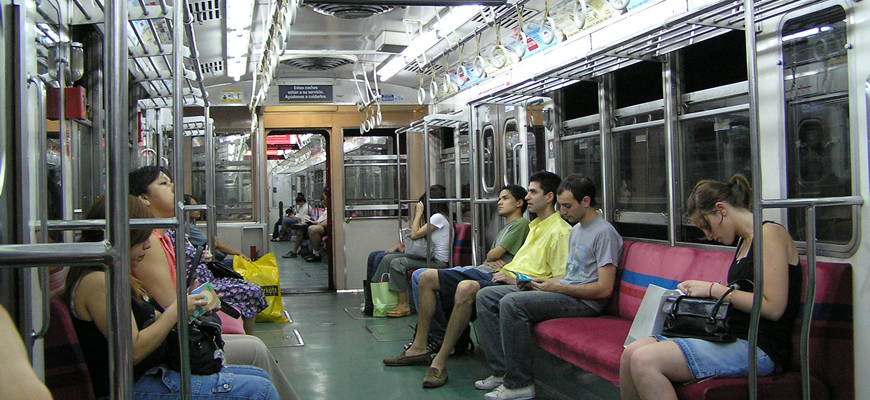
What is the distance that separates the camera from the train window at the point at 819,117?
310 cm

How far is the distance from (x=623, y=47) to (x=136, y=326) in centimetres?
281

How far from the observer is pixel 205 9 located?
17.4ft

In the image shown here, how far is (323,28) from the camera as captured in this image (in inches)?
273

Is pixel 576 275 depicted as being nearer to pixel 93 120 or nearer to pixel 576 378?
pixel 576 378

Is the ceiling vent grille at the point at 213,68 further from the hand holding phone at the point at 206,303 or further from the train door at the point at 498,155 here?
the hand holding phone at the point at 206,303

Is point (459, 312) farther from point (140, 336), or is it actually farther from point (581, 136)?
point (140, 336)

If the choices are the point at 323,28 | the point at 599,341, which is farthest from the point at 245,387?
the point at 323,28

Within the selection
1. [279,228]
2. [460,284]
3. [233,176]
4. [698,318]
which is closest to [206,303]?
[698,318]

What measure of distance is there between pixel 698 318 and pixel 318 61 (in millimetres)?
6033

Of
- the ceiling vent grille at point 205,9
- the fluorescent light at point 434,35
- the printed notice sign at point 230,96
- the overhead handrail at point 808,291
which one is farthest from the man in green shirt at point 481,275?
the printed notice sign at point 230,96

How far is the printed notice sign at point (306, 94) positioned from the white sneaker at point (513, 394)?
19.0 feet

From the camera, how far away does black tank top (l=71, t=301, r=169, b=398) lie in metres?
2.41

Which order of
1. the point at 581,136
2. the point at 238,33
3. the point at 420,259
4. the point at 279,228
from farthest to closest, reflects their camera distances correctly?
1. the point at 279,228
2. the point at 420,259
3. the point at 238,33
4. the point at 581,136

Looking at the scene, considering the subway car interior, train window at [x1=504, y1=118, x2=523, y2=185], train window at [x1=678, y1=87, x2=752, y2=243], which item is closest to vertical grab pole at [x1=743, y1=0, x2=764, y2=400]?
the subway car interior
